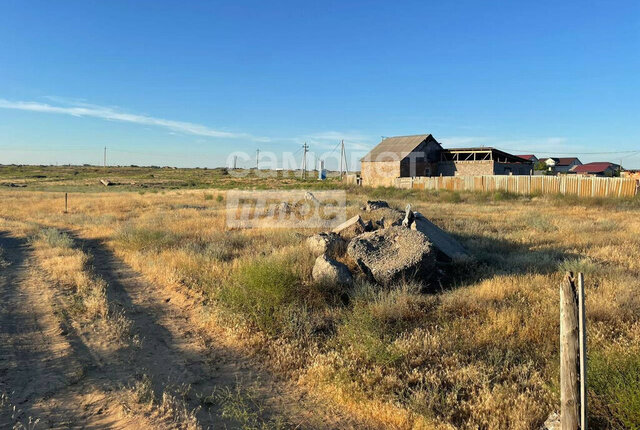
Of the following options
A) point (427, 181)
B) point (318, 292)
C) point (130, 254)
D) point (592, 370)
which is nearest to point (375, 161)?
point (427, 181)

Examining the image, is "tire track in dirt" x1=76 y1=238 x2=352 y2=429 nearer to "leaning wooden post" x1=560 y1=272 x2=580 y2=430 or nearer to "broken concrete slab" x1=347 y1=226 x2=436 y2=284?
"leaning wooden post" x1=560 y1=272 x2=580 y2=430

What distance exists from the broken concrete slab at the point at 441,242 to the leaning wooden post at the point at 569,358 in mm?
5393

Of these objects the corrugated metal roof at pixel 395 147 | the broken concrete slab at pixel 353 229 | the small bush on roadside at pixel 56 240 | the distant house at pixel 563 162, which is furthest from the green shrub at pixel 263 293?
the distant house at pixel 563 162

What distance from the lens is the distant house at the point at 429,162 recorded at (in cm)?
3767

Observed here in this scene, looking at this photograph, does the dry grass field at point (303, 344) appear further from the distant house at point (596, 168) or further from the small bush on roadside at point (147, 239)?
the distant house at point (596, 168)

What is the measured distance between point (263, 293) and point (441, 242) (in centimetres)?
479

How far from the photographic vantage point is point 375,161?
4119cm

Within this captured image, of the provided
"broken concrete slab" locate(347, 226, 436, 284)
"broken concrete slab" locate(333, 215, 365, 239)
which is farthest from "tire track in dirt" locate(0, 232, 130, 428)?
"broken concrete slab" locate(333, 215, 365, 239)

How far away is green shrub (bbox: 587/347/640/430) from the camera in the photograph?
3.16m

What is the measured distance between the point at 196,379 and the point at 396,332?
258 cm

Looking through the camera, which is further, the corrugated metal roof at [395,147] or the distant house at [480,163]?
the corrugated metal roof at [395,147]

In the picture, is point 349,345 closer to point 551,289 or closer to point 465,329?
point 465,329

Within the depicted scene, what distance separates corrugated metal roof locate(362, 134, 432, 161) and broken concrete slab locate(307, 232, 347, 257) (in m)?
30.7

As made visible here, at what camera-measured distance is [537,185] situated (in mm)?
28688
